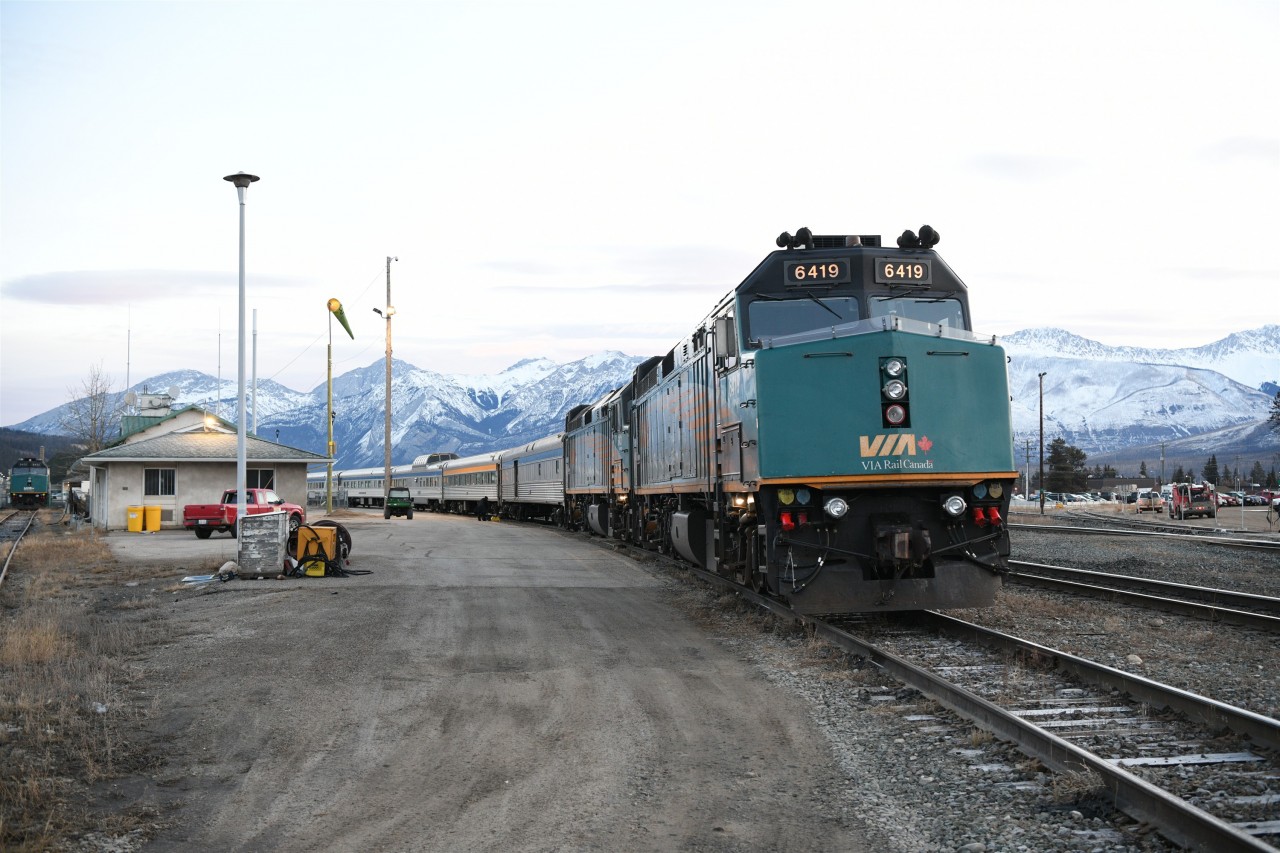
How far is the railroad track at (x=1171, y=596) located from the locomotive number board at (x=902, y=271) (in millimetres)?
5098

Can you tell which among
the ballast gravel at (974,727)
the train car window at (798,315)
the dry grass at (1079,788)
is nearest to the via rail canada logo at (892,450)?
the train car window at (798,315)

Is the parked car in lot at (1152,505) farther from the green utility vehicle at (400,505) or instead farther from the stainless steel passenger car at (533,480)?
the green utility vehicle at (400,505)

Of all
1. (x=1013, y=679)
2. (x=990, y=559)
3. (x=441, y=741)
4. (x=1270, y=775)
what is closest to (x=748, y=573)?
(x=990, y=559)

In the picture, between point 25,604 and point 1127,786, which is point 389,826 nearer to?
point 1127,786

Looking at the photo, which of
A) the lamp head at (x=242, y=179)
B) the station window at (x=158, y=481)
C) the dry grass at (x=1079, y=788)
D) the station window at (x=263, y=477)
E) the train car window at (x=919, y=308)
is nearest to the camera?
the dry grass at (x=1079, y=788)

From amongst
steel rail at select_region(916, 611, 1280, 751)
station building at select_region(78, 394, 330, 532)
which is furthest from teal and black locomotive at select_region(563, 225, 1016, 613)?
station building at select_region(78, 394, 330, 532)

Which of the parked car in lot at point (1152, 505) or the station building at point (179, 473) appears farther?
the parked car in lot at point (1152, 505)

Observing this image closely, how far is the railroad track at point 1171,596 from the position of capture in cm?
1187

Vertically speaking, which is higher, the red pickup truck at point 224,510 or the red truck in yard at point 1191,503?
the red pickup truck at point 224,510

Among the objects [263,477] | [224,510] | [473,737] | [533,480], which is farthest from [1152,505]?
[473,737]

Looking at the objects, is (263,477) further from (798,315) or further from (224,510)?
(798,315)

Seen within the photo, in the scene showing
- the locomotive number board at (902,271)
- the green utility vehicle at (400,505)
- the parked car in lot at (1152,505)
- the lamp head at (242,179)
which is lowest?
the parked car in lot at (1152,505)

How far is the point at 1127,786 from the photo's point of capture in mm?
5434

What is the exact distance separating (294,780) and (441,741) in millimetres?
1171
